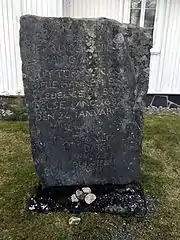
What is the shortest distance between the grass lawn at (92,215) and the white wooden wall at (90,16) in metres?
1.87

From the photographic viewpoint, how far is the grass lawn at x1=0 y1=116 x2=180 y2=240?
10.7 feet

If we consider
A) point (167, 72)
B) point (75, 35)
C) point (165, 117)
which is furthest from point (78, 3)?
point (75, 35)

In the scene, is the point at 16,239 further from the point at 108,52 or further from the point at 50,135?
the point at 108,52

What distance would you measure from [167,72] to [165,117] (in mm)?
1217

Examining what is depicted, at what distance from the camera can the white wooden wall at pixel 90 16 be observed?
6.14m

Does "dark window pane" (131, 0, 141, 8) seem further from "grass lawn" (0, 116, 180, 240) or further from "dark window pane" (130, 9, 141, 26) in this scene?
"grass lawn" (0, 116, 180, 240)

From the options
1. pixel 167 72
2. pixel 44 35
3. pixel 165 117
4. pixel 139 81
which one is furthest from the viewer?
pixel 167 72

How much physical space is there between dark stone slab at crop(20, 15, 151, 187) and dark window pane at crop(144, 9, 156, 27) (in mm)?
3769

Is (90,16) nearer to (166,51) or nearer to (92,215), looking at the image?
(166,51)

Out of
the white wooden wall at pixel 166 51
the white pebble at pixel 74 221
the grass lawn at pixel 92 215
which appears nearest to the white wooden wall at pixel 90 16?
the white wooden wall at pixel 166 51

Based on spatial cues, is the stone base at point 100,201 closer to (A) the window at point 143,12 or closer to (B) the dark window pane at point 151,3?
(A) the window at point 143,12

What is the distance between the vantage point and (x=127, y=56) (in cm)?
314

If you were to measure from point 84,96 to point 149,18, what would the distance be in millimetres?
3987

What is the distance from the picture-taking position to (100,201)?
3551 millimetres
